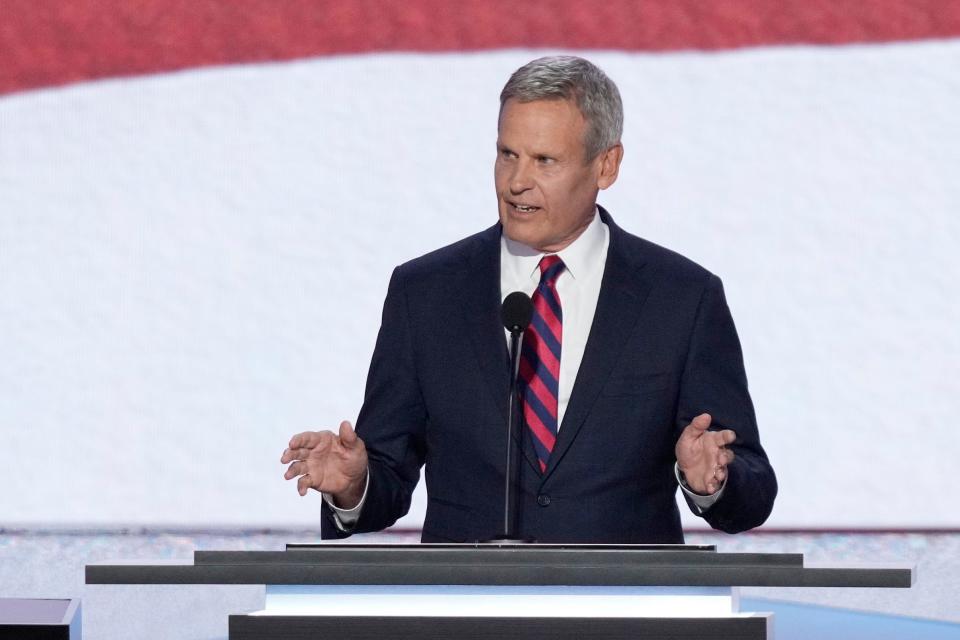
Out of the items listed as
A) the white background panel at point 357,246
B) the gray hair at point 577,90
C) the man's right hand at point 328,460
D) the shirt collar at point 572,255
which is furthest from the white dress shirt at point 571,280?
the white background panel at point 357,246

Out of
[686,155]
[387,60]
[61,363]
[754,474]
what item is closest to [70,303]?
[61,363]

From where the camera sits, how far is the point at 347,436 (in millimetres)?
1758

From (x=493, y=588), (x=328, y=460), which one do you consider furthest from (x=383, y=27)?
(x=493, y=588)

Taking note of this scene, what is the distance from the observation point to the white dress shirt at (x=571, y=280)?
7.02 ft

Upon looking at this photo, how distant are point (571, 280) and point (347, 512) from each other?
21.1 inches

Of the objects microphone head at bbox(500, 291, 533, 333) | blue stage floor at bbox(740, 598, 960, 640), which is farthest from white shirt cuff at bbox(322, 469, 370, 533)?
blue stage floor at bbox(740, 598, 960, 640)

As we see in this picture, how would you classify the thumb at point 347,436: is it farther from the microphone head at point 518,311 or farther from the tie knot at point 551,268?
the tie knot at point 551,268

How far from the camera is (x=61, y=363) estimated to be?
4016 mm

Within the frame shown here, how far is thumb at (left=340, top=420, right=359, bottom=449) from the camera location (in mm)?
1730

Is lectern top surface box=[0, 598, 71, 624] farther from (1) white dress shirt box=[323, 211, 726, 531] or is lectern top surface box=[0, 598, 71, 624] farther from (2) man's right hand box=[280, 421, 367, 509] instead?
(1) white dress shirt box=[323, 211, 726, 531]

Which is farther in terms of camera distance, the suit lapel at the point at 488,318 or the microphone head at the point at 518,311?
the suit lapel at the point at 488,318

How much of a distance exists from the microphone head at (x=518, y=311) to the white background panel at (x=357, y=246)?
212cm

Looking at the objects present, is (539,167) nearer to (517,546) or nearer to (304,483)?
(304,483)

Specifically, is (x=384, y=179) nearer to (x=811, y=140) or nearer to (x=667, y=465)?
(x=811, y=140)
